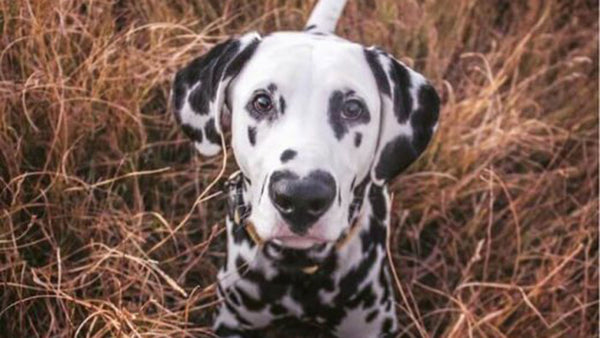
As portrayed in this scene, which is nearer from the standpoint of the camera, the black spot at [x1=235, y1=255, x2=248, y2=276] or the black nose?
the black nose

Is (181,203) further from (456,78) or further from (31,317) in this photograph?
(456,78)

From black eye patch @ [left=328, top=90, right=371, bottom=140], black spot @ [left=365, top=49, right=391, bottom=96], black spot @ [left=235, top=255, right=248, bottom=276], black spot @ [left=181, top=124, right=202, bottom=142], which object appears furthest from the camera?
black spot @ [left=235, top=255, right=248, bottom=276]

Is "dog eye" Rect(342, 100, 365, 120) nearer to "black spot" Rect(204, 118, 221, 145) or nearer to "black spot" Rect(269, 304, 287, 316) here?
"black spot" Rect(204, 118, 221, 145)

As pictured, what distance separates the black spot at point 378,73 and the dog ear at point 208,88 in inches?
11.3

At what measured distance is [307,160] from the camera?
2195 millimetres

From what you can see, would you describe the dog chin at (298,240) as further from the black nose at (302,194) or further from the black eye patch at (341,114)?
the black eye patch at (341,114)

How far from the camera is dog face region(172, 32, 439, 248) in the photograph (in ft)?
7.33

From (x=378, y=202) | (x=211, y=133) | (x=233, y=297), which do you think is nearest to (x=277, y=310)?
(x=233, y=297)

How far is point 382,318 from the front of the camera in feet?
9.31

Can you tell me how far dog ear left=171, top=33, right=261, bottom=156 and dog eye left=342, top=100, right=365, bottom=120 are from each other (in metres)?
0.30

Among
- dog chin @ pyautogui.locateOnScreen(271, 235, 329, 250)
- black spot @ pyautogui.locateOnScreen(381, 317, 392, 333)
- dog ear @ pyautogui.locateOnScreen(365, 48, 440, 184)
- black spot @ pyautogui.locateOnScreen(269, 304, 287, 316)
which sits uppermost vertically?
dog ear @ pyautogui.locateOnScreen(365, 48, 440, 184)

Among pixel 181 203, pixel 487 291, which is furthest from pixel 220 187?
pixel 487 291

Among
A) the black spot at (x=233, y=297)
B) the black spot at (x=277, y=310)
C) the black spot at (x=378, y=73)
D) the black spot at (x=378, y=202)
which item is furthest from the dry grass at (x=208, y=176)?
the black spot at (x=378, y=73)

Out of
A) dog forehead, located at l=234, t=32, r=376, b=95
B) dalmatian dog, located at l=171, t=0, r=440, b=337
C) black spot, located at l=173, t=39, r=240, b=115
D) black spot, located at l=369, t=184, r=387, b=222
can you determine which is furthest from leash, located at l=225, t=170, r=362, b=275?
dog forehead, located at l=234, t=32, r=376, b=95
